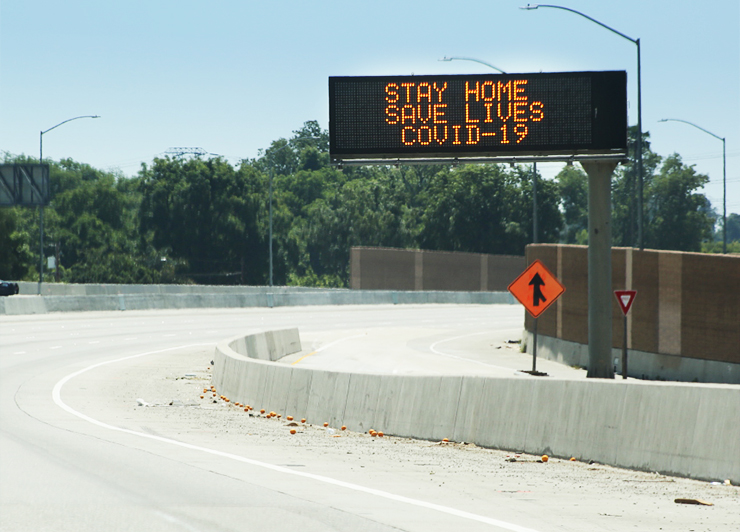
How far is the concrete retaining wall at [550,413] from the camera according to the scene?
10273 mm

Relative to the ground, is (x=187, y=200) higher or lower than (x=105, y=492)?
higher

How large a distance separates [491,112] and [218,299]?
3894 centimetres

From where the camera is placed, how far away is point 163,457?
11.9m

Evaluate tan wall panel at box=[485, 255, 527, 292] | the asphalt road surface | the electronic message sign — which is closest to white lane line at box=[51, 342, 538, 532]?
the asphalt road surface

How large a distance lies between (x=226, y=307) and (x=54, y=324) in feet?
51.8

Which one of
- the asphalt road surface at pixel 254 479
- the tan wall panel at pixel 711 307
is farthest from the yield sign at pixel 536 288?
the asphalt road surface at pixel 254 479

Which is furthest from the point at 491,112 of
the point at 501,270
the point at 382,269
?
the point at 501,270

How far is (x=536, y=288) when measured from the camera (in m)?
24.5

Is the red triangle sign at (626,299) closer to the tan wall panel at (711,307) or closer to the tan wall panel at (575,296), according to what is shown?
the tan wall panel at (711,307)

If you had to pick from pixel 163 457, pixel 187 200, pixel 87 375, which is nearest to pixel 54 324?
pixel 87 375

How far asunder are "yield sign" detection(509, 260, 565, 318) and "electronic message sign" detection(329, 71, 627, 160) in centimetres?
449

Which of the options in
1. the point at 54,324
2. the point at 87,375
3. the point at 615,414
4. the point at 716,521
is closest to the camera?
the point at 716,521

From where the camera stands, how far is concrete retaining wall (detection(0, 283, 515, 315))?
50156mm

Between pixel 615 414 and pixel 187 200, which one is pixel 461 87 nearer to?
pixel 615 414
